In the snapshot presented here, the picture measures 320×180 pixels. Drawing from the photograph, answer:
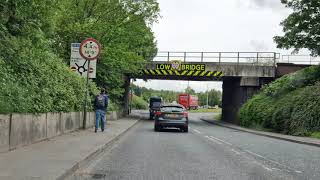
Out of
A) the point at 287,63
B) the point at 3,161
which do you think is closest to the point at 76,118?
the point at 3,161

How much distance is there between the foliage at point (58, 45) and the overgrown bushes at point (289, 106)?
9456mm

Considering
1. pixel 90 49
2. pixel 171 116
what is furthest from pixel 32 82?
pixel 171 116

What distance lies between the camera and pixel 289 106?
28594 mm

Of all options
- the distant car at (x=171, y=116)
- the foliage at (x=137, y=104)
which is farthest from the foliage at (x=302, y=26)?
the foliage at (x=137, y=104)

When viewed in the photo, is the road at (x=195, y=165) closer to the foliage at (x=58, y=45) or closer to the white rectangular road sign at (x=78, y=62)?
the foliage at (x=58, y=45)

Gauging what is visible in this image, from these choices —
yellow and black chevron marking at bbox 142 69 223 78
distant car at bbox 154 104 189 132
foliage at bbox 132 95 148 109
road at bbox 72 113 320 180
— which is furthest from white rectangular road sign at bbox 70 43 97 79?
foliage at bbox 132 95 148 109

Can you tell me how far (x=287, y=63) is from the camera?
43.1m

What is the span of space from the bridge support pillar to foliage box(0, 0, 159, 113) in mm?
10701

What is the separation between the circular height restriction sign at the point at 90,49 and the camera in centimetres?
1997

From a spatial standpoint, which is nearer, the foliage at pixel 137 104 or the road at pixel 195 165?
the road at pixel 195 165

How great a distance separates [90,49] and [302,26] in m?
16.7

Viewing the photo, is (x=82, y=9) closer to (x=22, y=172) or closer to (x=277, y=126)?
(x=277, y=126)

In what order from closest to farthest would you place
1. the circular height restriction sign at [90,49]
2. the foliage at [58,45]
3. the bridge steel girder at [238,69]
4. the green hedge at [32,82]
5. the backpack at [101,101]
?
the foliage at [58,45], the green hedge at [32,82], the circular height restriction sign at [90,49], the backpack at [101,101], the bridge steel girder at [238,69]

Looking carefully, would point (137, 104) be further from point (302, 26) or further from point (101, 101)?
point (101, 101)
